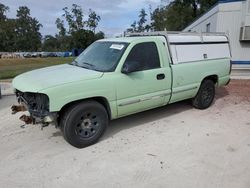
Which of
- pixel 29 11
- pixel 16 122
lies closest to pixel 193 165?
pixel 16 122

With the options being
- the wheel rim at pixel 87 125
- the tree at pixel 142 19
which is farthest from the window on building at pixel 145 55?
the tree at pixel 142 19

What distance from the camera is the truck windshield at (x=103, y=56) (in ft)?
15.9

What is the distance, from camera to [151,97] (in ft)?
17.2

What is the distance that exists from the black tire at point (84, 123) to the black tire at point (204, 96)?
2837 mm

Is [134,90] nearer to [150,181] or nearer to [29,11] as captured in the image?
[150,181]

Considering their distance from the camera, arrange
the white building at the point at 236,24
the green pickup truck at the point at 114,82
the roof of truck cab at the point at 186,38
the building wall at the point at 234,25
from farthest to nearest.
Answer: the building wall at the point at 234,25, the white building at the point at 236,24, the roof of truck cab at the point at 186,38, the green pickup truck at the point at 114,82

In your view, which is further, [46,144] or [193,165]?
[46,144]

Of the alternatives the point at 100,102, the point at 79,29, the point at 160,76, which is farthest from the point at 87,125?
the point at 79,29

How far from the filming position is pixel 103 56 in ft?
16.9

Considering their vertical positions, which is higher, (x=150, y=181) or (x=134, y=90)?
(x=134, y=90)

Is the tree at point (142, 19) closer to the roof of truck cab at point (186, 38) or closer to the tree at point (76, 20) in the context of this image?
the tree at point (76, 20)

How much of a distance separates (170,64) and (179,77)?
0.37 meters

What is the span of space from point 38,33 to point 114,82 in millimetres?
95680

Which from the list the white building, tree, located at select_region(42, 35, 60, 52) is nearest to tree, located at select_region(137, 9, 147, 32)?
tree, located at select_region(42, 35, 60, 52)
